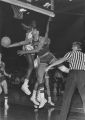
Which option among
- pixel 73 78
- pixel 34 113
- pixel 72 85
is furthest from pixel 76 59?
pixel 34 113

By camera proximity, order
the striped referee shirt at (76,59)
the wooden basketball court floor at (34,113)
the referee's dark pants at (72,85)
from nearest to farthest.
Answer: the referee's dark pants at (72,85) < the striped referee shirt at (76,59) < the wooden basketball court floor at (34,113)

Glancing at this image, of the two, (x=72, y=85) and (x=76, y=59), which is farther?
(x=76, y=59)

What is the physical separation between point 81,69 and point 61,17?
1279cm

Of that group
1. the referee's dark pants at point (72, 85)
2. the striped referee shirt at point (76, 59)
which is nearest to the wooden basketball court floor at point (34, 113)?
the referee's dark pants at point (72, 85)

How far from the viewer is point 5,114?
10.3 meters

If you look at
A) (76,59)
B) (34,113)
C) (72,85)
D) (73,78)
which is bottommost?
(34,113)

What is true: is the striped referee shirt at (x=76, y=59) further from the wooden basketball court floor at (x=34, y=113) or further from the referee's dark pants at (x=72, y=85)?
the wooden basketball court floor at (x=34, y=113)

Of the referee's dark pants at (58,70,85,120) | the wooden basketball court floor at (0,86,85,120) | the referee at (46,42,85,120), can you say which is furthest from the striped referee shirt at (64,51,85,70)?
the wooden basketball court floor at (0,86,85,120)

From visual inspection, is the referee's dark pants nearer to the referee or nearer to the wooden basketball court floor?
the referee

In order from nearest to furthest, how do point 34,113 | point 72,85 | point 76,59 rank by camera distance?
point 72,85 < point 76,59 < point 34,113

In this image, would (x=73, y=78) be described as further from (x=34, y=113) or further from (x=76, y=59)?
(x=34, y=113)

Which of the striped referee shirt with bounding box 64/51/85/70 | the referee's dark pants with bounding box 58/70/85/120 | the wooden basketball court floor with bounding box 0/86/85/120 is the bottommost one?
the wooden basketball court floor with bounding box 0/86/85/120

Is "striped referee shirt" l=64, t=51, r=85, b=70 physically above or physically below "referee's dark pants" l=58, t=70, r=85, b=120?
A: above

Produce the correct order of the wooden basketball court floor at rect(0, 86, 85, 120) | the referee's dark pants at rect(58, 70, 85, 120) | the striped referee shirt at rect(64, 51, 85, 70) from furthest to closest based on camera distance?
the wooden basketball court floor at rect(0, 86, 85, 120)
the striped referee shirt at rect(64, 51, 85, 70)
the referee's dark pants at rect(58, 70, 85, 120)
